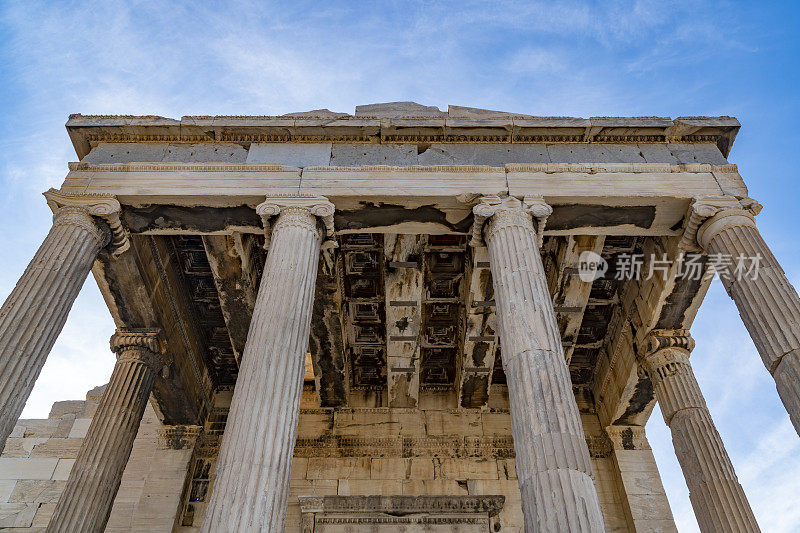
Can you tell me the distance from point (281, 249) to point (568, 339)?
8.13 meters

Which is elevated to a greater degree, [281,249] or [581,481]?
[281,249]

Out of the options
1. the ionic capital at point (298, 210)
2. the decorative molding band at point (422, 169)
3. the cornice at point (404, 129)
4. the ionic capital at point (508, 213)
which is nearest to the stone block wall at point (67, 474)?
the ionic capital at point (298, 210)

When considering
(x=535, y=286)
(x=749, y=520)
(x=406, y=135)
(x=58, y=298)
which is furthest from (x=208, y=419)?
(x=749, y=520)

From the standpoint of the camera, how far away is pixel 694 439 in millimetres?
12727

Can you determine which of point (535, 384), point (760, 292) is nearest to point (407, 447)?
point (535, 384)

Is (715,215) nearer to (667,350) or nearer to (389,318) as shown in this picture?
(667,350)

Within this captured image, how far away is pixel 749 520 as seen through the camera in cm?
1168

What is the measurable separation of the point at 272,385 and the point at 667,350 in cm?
896

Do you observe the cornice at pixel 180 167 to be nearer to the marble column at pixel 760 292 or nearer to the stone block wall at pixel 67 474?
the stone block wall at pixel 67 474

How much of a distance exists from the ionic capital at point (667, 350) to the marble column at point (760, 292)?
2579mm

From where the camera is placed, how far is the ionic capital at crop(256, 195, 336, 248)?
11.7 metres

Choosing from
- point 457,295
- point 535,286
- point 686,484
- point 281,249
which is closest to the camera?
point 535,286

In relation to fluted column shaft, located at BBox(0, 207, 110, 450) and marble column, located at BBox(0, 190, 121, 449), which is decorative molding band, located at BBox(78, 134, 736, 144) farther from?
fluted column shaft, located at BBox(0, 207, 110, 450)

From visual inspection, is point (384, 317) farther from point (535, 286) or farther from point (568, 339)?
point (535, 286)
